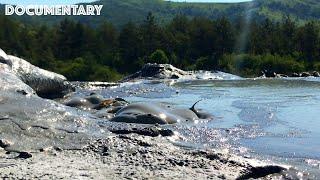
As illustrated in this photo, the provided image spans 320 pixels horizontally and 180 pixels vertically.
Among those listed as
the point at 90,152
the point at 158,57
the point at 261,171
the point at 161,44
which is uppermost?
the point at 261,171

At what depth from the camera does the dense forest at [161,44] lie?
222ft

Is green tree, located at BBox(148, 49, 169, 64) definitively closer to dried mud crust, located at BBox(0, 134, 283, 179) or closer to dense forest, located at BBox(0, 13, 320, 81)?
dense forest, located at BBox(0, 13, 320, 81)

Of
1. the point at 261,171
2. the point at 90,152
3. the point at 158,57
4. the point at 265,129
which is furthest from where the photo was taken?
the point at 158,57

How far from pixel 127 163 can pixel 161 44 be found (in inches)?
2574

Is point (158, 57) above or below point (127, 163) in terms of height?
below

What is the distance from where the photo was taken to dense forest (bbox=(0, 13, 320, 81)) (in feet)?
222

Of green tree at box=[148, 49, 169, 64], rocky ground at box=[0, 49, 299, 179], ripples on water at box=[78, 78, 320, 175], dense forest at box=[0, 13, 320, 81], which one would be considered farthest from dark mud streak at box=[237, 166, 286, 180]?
dense forest at box=[0, 13, 320, 81]

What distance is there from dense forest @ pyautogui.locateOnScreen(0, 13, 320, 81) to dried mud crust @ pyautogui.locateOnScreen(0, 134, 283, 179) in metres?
56.6

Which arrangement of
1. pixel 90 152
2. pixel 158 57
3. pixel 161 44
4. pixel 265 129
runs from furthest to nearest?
pixel 161 44 < pixel 158 57 < pixel 265 129 < pixel 90 152

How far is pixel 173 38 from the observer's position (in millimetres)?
72250

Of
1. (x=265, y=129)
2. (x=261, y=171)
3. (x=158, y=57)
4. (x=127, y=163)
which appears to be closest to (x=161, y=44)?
(x=158, y=57)

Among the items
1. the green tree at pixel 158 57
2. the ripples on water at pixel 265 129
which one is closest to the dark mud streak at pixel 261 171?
the ripples on water at pixel 265 129

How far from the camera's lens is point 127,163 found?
7.29m

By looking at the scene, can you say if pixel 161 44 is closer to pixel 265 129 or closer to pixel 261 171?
pixel 265 129
